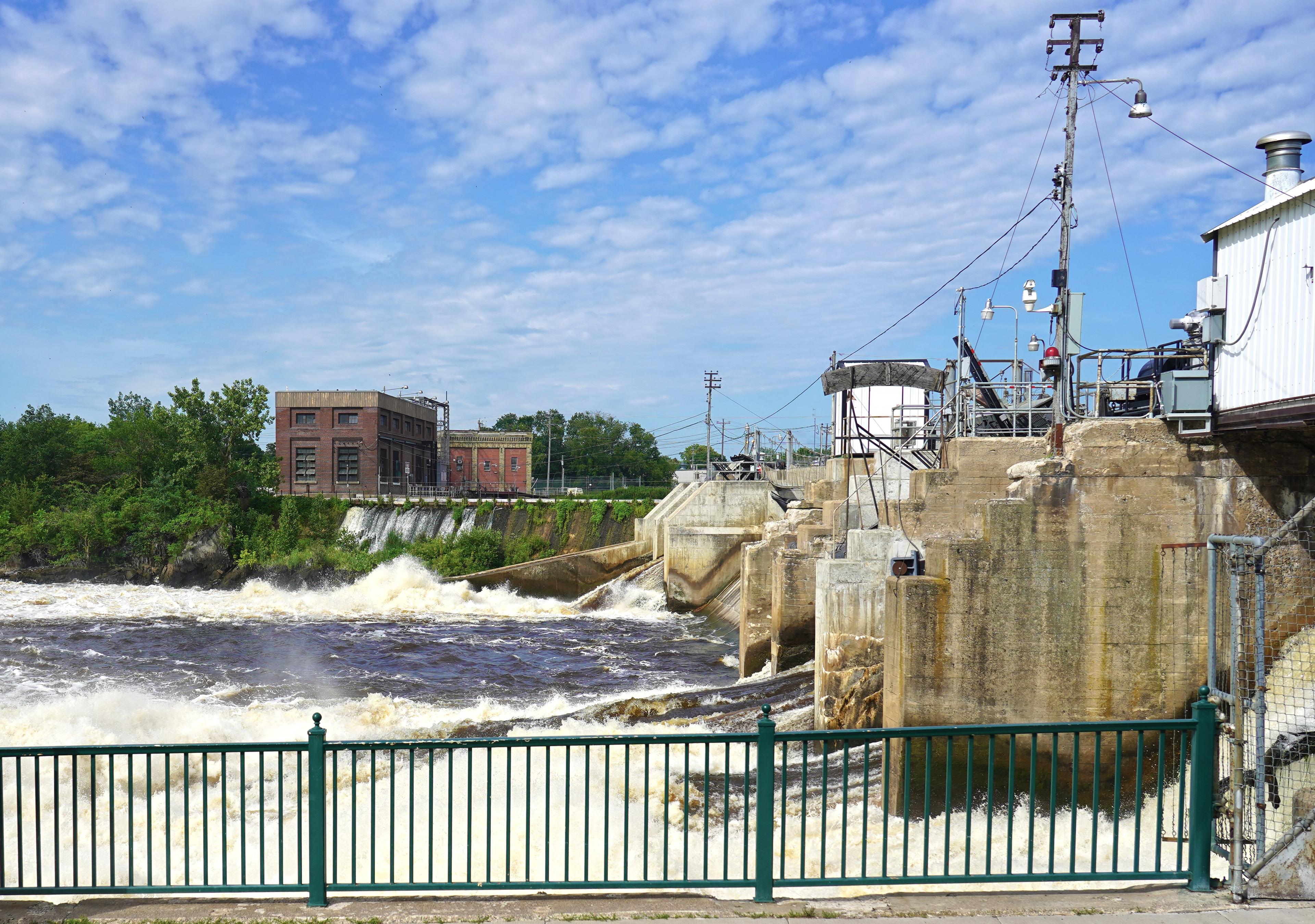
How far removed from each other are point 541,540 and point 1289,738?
99.1 ft

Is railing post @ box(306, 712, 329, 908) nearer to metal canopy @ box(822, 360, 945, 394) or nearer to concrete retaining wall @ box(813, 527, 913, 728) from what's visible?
concrete retaining wall @ box(813, 527, 913, 728)

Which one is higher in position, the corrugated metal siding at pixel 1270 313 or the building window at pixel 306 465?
the corrugated metal siding at pixel 1270 313

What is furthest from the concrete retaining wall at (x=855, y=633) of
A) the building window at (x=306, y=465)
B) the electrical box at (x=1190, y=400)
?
the building window at (x=306, y=465)

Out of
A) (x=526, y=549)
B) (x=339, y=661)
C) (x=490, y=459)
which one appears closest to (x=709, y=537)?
(x=339, y=661)

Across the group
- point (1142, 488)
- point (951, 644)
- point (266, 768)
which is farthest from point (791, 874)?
point (266, 768)

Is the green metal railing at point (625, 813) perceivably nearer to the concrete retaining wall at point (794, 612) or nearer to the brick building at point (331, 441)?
the concrete retaining wall at point (794, 612)

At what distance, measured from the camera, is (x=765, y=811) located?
530 cm

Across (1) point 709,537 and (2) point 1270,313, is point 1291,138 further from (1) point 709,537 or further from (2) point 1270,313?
(1) point 709,537

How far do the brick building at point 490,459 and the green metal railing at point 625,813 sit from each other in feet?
211

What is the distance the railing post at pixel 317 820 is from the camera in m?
5.18

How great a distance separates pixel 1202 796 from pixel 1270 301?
726 cm

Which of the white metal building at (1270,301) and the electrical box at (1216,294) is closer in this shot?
the white metal building at (1270,301)

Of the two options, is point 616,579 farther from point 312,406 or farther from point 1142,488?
point 312,406

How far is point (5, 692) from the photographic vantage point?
17344mm
